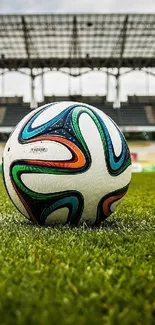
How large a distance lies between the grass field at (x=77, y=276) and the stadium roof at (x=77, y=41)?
3145 cm

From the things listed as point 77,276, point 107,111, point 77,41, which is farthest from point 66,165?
point 107,111

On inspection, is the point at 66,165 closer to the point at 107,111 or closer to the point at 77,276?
the point at 77,276

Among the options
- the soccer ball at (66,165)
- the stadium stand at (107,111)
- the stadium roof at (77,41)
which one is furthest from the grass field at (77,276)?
the stadium stand at (107,111)

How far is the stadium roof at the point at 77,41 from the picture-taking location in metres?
34.3

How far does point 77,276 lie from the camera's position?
2.30 metres

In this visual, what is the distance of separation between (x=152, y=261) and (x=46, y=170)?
1.52 metres

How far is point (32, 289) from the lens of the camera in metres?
2.04

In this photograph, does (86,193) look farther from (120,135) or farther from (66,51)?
(66,51)

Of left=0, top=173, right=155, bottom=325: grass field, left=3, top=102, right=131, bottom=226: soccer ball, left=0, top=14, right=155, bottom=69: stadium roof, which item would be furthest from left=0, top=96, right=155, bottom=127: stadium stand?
left=0, top=173, right=155, bottom=325: grass field

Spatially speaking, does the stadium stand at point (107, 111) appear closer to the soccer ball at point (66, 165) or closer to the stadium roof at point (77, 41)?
the stadium roof at point (77, 41)

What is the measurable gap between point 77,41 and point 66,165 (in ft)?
112

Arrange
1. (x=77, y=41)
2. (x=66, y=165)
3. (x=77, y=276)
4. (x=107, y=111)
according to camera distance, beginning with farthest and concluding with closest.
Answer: (x=107, y=111) → (x=77, y=41) → (x=66, y=165) → (x=77, y=276)

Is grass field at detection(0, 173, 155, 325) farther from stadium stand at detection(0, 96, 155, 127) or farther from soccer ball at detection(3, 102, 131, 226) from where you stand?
stadium stand at detection(0, 96, 155, 127)

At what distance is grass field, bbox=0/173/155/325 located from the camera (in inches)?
67.4
